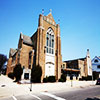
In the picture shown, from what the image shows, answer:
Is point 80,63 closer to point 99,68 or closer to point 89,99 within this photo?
point 99,68

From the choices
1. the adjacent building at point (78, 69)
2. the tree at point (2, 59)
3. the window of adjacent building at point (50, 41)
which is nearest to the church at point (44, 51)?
the window of adjacent building at point (50, 41)

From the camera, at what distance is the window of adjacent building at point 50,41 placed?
26.7m

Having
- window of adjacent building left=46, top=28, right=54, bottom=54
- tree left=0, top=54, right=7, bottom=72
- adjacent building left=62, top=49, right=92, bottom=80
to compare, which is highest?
window of adjacent building left=46, top=28, right=54, bottom=54

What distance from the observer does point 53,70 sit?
85.3ft

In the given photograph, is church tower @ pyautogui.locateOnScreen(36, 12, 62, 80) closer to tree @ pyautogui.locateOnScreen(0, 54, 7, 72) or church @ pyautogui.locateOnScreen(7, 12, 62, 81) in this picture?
church @ pyautogui.locateOnScreen(7, 12, 62, 81)

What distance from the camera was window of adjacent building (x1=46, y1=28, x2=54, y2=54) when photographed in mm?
26734

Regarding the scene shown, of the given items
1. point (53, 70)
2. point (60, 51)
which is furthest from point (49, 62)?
point (60, 51)

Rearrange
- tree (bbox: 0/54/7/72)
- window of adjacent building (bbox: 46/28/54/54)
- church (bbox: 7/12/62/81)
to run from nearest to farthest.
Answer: church (bbox: 7/12/62/81) → window of adjacent building (bbox: 46/28/54/54) → tree (bbox: 0/54/7/72)

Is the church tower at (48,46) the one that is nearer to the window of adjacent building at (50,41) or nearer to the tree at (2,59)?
the window of adjacent building at (50,41)

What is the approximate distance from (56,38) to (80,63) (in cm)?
1487

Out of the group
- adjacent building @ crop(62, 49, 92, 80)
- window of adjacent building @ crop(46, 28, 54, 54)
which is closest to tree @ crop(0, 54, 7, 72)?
window of adjacent building @ crop(46, 28, 54, 54)

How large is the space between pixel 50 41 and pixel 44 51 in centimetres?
451

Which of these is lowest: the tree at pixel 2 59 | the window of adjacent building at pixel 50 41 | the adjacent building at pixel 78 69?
the adjacent building at pixel 78 69

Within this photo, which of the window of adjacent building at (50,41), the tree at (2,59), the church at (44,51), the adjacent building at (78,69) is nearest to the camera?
the church at (44,51)
